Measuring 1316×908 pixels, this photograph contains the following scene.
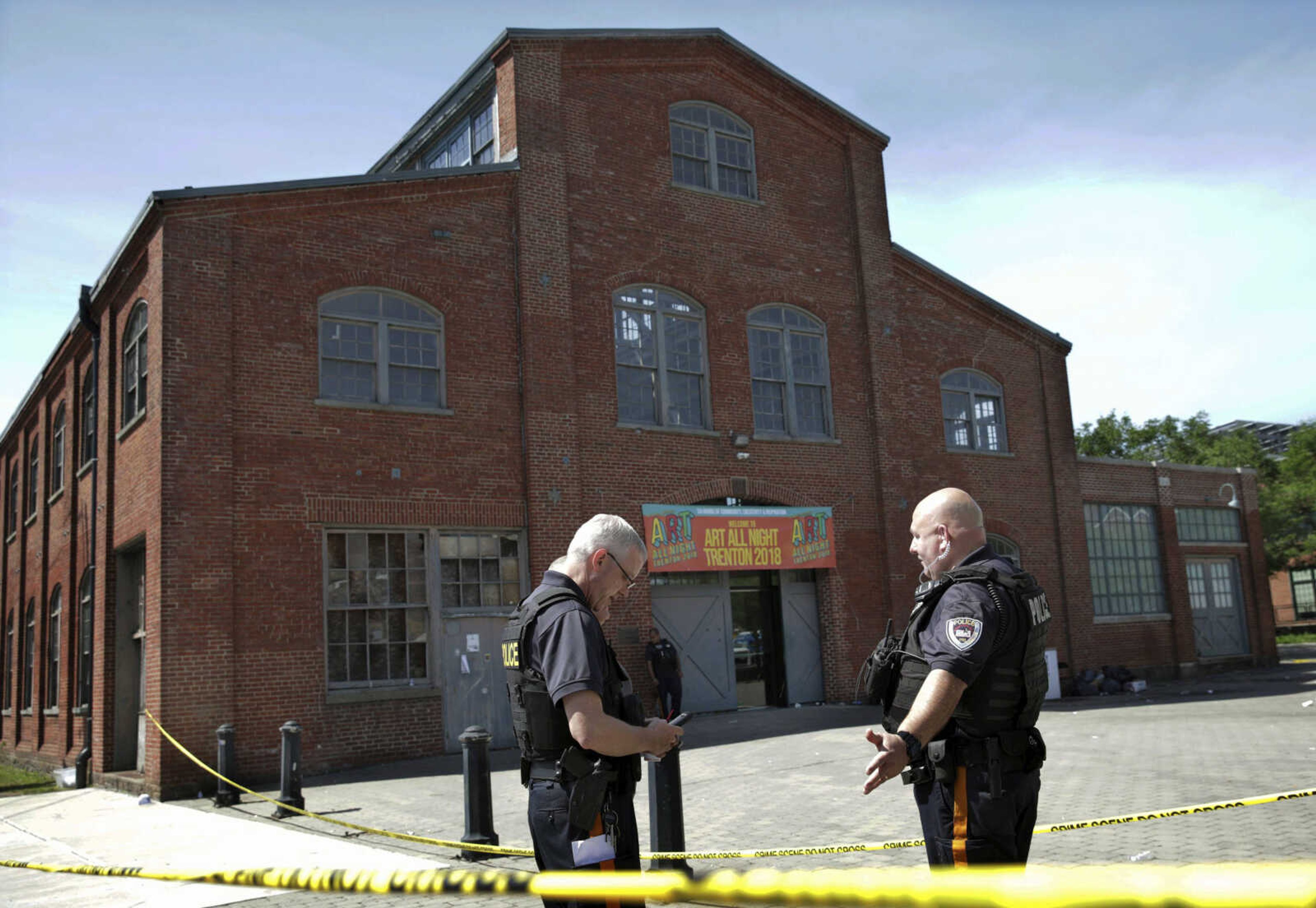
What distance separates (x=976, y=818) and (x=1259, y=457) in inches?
2267

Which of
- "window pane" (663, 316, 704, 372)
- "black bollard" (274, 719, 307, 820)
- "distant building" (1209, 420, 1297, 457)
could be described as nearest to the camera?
"black bollard" (274, 719, 307, 820)

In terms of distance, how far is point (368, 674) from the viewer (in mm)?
15203

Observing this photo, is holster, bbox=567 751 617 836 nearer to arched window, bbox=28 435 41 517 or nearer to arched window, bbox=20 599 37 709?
arched window, bbox=20 599 37 709

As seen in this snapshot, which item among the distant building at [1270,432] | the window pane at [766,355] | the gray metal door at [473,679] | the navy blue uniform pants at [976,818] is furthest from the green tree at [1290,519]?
the navy blue uniform pants at [976,818]

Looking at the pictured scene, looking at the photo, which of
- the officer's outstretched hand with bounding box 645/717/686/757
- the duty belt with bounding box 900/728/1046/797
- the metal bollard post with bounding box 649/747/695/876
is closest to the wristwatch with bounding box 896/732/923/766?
the duty belt with bounding box 900/728/1046/797

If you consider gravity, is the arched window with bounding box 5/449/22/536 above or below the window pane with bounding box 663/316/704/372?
below

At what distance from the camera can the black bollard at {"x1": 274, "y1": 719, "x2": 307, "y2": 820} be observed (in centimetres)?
1142

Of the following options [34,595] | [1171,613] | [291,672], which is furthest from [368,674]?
[1171,613]

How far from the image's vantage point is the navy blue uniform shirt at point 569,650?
12.1ft

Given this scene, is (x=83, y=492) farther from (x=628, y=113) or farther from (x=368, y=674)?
(x=628, y=113)

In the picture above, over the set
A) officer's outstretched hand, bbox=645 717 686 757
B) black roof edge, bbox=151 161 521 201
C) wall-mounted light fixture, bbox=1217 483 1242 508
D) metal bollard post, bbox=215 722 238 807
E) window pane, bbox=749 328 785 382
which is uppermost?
black roof edge, bbox=151 161 521 201

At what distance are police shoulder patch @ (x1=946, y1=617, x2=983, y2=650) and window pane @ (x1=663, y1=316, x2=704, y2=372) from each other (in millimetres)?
15040

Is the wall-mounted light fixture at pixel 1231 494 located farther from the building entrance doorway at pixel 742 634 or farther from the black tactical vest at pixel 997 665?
the black tactical vest at pixel 997 665

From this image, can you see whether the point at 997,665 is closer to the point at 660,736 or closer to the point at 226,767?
the point at 660,736
